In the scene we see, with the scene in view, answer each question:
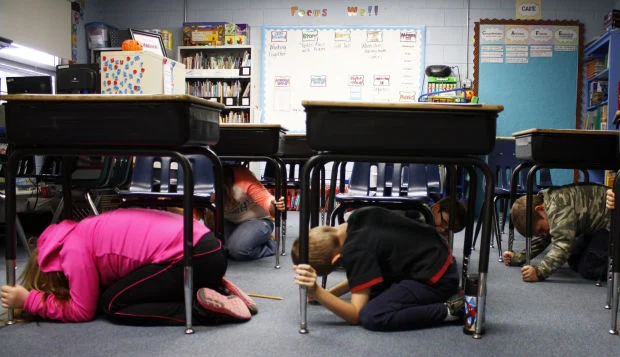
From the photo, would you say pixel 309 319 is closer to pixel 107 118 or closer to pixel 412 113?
pixel 412 113

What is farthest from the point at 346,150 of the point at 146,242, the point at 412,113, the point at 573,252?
the point at 573,252

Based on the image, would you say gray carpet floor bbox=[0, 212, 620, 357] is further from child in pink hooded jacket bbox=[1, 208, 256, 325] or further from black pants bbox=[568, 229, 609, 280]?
black pants bbox=[568, 229, 609, 280]

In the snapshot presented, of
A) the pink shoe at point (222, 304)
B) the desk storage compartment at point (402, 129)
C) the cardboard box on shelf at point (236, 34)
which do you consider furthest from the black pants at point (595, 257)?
the cardboard box on shelf at point (236, 34)

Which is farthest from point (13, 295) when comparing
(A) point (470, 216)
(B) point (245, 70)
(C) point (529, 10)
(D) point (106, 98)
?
(C) point (529, 10)

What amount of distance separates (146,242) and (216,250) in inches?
9.0

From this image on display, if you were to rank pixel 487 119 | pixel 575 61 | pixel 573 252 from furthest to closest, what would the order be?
1. pixel 575 61
2. pixel 573 252
3. pixel 487 119

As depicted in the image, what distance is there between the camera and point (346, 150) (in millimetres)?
1699

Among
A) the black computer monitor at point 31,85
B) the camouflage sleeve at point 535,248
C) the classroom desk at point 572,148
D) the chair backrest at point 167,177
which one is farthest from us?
the black computer monitor at point 31,85

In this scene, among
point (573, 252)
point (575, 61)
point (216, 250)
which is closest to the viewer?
point (216, 250)

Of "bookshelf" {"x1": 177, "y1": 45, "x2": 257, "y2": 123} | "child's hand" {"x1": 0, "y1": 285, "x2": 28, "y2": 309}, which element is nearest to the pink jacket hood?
"child's hand" {"x1": 0, "y1": 285, "x2": 28, "y2": 309}

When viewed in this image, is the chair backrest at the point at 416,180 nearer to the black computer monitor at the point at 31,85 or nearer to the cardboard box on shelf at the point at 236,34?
the black computer monitor at the point at 31,85

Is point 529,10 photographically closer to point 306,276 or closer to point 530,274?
point 530,274

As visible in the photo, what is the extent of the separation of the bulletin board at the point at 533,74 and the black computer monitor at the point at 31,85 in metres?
4.53

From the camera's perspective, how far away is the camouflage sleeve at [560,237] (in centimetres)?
250
